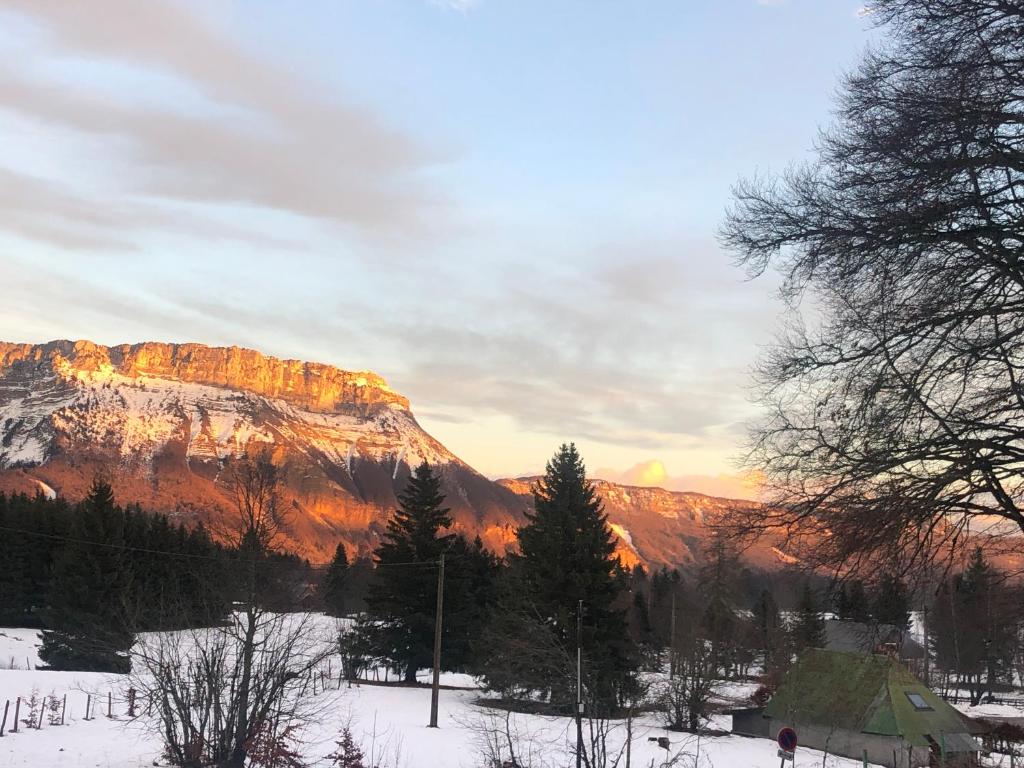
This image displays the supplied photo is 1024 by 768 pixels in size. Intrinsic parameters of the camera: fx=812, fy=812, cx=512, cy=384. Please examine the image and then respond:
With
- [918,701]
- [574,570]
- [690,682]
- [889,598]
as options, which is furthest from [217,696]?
[918,701]

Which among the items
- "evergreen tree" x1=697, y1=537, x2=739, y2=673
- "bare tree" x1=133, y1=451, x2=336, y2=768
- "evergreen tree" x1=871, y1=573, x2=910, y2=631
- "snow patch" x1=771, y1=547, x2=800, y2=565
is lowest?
"evergreen tree" x1=697, y1=537, x2=739, y2=673

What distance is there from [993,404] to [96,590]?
47791 mm

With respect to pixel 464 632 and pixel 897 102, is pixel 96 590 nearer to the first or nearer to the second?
pixel 464 632

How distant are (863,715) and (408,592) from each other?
914 inches

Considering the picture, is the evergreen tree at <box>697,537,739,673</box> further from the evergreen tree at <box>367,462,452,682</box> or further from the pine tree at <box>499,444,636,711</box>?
the evergreen tree at <box>367,462,452,682</box>

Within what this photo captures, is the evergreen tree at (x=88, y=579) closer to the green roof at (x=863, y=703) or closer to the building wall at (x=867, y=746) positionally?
the green roof at (x=863, y=703)

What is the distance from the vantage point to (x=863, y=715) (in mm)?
35469

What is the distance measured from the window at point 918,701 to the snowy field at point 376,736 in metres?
4.86

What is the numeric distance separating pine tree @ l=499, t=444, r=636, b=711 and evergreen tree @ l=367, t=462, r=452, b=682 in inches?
325

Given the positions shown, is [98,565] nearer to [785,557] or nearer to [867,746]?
[867,746]

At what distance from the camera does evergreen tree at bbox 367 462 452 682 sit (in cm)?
4428

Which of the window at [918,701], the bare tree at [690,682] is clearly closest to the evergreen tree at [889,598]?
the bare tree at [690,682]

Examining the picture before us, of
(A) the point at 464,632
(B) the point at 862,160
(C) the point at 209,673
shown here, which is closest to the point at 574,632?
(A) the point at 464,632

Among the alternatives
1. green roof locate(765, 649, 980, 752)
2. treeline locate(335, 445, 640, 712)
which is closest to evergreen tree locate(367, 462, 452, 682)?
treeline locate(335, 445, 640, 712)
